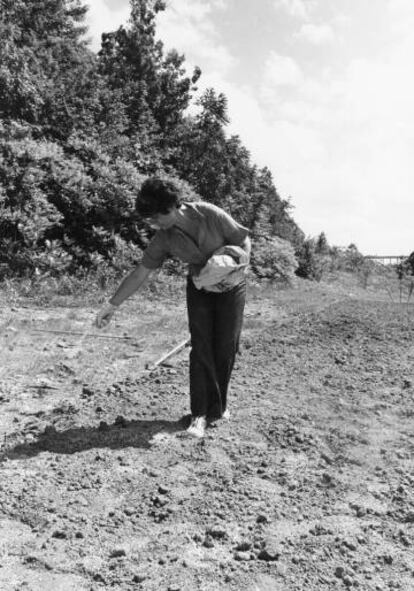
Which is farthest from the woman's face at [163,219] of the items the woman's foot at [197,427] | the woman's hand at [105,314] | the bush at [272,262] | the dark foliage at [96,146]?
the bush at [272,262]

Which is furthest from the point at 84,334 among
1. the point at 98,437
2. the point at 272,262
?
the point at 272,262

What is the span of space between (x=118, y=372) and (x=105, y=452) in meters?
1.92

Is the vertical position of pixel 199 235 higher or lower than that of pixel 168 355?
higher

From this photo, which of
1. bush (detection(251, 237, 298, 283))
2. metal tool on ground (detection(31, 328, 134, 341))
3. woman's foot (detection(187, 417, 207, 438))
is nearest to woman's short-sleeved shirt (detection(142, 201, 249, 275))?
woman's foot (detection(187, 417, 207, 438))

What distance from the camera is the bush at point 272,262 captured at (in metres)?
14.0

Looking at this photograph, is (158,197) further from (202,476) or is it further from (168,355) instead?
(168,355)

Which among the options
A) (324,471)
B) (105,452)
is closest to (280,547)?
(324,471)

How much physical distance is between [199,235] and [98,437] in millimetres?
1379

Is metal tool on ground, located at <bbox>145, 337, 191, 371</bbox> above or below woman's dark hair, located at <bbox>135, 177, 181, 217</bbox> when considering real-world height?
below

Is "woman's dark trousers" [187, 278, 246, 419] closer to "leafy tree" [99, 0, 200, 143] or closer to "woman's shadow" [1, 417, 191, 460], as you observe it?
"woman's shadow" [1, 417, 191, 460]

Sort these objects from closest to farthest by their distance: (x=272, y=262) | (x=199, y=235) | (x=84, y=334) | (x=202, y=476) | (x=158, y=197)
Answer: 1. (x=202, y=476)
2. (x=158, y=197)
3. (x=199, y=235)
4. (x=84, y=334)
5. (x=272, y=262)

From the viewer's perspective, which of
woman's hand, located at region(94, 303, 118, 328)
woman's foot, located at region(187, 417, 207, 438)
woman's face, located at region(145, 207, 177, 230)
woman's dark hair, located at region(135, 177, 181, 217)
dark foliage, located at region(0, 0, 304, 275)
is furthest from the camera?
dark foliage, located at region(0, 0, 304, 275)

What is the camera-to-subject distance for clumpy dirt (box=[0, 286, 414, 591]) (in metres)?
2.36

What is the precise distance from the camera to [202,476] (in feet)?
10.4
